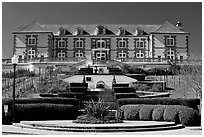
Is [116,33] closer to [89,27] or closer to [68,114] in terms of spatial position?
[89,27]

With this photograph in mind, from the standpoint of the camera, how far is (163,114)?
17.6 meters

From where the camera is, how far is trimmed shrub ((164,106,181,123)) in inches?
671

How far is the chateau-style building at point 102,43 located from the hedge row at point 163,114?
123 feet

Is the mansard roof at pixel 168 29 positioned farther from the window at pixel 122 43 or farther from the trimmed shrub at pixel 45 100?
the trimmed shrub at pixel 45 100

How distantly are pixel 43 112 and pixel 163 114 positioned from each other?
18.9 ft

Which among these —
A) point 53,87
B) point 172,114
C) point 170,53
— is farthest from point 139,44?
point 172,114

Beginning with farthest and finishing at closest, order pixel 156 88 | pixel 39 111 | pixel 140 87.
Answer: pixel 140 87 < pixel 156 88 < pixel 39 111

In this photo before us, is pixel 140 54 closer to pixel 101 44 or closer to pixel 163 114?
pixel 101 44

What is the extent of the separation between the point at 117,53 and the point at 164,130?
43799mm

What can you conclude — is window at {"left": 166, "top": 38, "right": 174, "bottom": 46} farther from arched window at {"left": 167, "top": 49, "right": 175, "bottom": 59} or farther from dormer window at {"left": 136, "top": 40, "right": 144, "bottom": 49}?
dormer window at {"left": 136, "top": 40, "right": 144, "bottom": 49}

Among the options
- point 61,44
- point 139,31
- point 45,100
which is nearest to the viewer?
point 45,100

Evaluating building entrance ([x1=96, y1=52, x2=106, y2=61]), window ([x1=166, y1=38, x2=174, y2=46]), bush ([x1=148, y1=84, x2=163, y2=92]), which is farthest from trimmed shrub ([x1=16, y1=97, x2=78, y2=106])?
window ([x1=166, y1=38, x2=174, y2=46])

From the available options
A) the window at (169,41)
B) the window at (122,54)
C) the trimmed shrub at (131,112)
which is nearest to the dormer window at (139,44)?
the window at (122,54)

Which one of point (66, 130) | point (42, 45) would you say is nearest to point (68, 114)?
point (66, 130)
